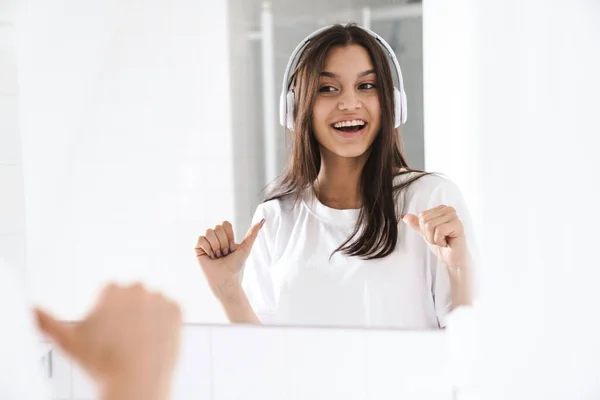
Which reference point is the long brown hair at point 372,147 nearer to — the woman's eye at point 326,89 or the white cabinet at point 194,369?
the woman's eye at point 326,89

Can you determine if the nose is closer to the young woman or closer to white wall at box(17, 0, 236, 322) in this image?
the young woman

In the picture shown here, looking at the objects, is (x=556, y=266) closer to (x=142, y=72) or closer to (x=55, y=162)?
(x=142, y=72)

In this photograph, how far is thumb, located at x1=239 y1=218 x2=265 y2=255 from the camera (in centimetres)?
110

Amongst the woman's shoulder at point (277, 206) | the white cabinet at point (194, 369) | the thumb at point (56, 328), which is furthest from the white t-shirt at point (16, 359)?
the woman's shoulder at point (277, 206)

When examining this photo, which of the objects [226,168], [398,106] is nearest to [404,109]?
[398,106]

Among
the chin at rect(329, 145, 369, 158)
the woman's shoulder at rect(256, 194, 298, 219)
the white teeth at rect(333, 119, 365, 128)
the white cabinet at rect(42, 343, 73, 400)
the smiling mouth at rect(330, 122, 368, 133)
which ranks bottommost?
the white cabinet at rect(42, 343, 73, 400)

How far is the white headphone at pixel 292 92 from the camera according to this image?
Answer: 1.04 metres

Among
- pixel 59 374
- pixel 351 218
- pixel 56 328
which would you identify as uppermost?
pixel 351 218

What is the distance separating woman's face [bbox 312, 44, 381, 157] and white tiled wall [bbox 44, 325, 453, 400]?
1.15ft

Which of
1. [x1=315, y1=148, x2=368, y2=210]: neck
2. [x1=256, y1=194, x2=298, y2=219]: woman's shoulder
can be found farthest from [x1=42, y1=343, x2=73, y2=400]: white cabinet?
[x1=315, y1=148, x2=368, y2=210]: neck

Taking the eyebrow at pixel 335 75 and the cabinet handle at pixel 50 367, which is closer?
the eyebrow at pixel 335 75

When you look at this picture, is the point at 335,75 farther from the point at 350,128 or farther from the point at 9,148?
the point at 9,148

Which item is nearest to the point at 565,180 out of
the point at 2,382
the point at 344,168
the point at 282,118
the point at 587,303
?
the point at 587,303

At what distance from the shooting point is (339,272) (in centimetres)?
107
